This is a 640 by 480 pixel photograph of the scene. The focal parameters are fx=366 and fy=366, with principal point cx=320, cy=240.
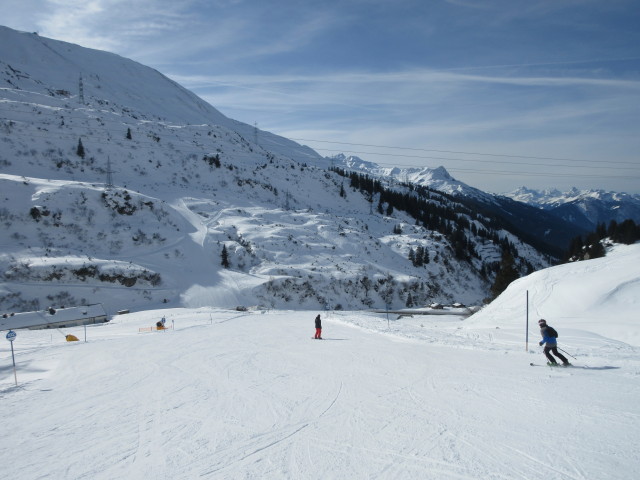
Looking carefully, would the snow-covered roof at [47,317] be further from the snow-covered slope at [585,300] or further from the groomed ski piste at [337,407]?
the snow-covered slope at [585,300]

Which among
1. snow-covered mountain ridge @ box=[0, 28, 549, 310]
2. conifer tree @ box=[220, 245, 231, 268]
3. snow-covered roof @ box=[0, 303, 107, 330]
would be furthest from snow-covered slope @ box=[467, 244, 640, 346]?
conifer tree @ box=[220, 245, 231, 268]

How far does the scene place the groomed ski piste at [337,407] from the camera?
6.22 meters

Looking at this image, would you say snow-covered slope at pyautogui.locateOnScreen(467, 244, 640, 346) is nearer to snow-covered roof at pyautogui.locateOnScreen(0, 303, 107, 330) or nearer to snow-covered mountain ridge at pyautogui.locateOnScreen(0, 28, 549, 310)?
snow-covered mountain ridge at pyautogui.locateOnScreen(0, 28, 549, 310)

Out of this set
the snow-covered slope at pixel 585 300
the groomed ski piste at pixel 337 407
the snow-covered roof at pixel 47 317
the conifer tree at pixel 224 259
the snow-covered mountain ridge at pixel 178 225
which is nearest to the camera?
the groomed ski piste at pixel 337 407

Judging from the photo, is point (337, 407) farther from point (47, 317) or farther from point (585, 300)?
point (47, 317)

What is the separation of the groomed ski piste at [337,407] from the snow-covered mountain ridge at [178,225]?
79.7 ft

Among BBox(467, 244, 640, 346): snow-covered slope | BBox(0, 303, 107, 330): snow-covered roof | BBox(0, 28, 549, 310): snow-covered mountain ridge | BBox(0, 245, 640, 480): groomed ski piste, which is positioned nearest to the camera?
BBox(0, 245, 640, 480): groomed ski piste

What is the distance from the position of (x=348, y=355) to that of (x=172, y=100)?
14142 cm

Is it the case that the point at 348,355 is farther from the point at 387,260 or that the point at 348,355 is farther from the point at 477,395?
the point at 387,260

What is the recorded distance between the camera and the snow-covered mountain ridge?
40.5 meters

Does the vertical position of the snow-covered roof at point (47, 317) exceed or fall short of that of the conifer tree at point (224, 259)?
it falls short

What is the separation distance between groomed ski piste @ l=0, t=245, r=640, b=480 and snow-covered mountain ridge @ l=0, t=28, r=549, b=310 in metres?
24.3

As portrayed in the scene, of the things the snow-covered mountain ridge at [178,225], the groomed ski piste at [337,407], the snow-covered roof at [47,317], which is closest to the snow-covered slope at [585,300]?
the groomed ski piste at [337,407]

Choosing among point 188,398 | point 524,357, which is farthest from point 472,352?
point 188,398
